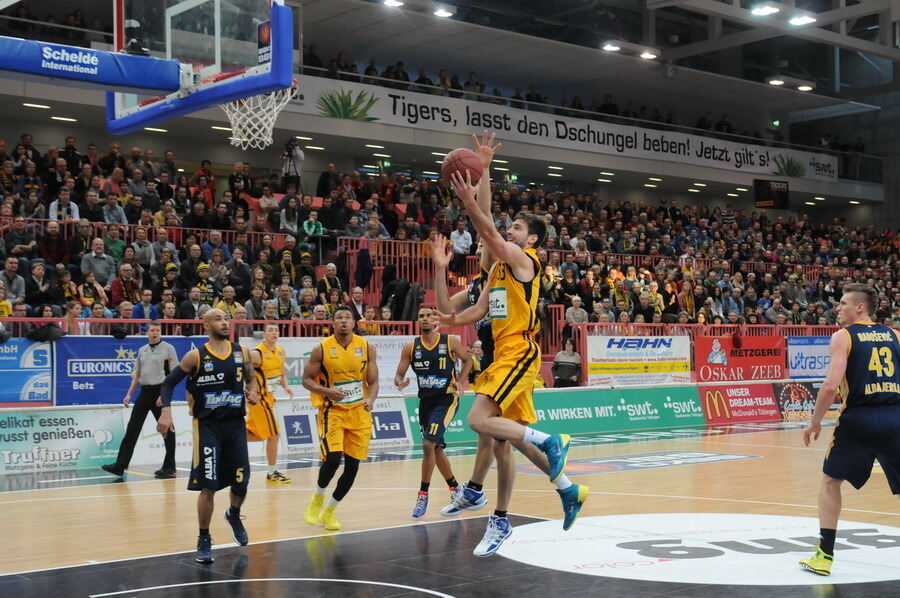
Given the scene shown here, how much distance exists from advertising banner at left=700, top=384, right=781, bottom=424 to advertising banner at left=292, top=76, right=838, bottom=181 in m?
11.8

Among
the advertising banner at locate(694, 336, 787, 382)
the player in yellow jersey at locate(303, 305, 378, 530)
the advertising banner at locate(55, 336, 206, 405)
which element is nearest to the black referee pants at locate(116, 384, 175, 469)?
the advertising banner at locate(55, 336, 206, 405)

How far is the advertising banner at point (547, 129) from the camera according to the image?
2862 cm

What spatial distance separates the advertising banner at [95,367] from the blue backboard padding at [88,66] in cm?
754

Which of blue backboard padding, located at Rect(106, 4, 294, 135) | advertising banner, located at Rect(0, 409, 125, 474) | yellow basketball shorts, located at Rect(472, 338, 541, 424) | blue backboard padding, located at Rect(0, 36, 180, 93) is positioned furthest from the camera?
advertising banner, located at Rect(0, 409, 125, 474)

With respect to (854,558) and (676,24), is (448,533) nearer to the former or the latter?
(854,558)

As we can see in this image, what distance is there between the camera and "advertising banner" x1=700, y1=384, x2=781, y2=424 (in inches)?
915

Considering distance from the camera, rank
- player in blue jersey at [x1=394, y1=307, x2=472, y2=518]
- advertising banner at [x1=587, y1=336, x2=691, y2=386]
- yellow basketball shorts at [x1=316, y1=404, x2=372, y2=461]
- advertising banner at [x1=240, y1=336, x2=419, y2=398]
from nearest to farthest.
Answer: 1. yellow basketball shorts at [x1=316, y1=404, x2=372, y2=461]
2. player in blue jersey at [x1=394, y1=307, x2=472, y2=518]
3. advertising banner at [x1=240, y1=336, x2=419, y2=398]
4. advertising banner at [x1=587, y1=336, x2=691, y2=386]

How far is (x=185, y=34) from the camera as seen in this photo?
1058cm

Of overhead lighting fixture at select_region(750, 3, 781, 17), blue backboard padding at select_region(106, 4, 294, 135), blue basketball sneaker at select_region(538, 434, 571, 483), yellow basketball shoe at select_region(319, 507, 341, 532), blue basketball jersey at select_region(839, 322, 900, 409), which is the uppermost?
overhead lighting fixture at select_region(750, 3, 781, 17)

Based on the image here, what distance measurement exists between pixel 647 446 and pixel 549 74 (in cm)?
2156

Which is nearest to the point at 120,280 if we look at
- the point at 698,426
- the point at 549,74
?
the point at 698,426

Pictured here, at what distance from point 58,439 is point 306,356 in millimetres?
4710

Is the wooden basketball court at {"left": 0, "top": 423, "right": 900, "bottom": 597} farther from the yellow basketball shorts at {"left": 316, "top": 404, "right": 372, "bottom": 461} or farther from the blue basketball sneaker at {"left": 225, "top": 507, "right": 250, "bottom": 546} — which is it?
the yellow basketball shorts at {"left": 316, "top": 404, "right": 372, "bottom": 461}

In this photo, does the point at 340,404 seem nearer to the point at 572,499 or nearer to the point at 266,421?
the point at 572,499
